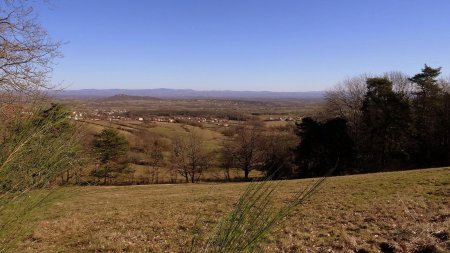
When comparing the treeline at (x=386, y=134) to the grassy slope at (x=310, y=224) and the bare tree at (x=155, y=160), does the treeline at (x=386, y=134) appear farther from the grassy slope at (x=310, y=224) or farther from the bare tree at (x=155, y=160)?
the bare tree at (x=155, y=160)

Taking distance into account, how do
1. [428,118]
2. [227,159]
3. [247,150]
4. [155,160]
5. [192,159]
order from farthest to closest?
[155,160]
[192,159]
[227,159]
[247,150]
[428,118]

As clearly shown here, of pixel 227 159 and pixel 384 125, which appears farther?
pixel 227 159

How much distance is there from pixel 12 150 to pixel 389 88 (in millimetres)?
44220

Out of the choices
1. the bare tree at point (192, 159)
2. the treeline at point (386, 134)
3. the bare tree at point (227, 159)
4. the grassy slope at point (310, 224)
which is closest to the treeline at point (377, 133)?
the treeline at point (386, 134)

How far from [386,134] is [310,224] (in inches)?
1316

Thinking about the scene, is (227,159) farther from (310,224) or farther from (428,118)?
(310,224)

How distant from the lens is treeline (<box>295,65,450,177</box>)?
37.3 m

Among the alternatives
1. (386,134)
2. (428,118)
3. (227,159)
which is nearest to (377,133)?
(386,134)

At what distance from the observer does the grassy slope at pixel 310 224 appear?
948cm

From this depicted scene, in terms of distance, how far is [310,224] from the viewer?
1145 centimetres

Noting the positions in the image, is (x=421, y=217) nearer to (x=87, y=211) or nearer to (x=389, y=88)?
(x=87, y=211)

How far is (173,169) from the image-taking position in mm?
59281

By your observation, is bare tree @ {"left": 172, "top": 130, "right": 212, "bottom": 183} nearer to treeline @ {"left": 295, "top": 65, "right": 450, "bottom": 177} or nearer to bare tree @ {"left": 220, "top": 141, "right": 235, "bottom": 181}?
bare tree @ {"left": 220, "top": 141, "right": 235, "bottom": 181}

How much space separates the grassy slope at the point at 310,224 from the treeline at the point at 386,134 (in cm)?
2018
